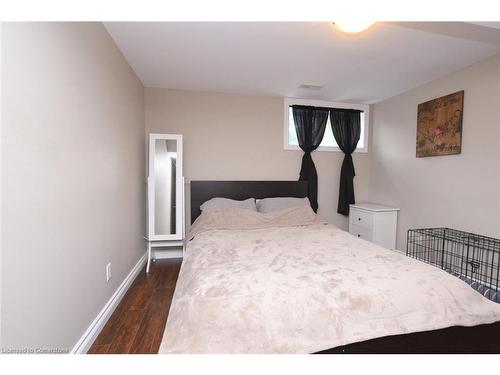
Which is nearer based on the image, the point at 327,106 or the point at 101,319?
the point at 101,319

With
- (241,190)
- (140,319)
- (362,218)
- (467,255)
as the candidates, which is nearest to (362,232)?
(362,218)

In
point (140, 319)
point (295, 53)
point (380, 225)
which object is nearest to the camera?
point (140, 319)

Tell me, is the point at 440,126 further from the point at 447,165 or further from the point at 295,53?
the point at 295,53

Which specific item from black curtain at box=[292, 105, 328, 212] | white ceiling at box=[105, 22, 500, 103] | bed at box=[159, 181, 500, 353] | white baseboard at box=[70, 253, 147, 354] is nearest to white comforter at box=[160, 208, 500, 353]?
bed at box=[159, 181, 500, 353]

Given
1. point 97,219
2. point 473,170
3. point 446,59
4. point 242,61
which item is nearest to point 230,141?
point 242,61

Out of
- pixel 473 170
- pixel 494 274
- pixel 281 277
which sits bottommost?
pixel 494 274

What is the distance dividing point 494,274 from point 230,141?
3076mm

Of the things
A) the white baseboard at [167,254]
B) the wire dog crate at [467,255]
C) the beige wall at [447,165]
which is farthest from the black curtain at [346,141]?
the white baseboard at [167,254]

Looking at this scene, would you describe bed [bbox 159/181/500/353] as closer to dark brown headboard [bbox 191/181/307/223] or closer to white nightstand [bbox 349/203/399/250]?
dark brown headboard [bbox 191/181/307/223]

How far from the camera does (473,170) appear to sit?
92.8 inches

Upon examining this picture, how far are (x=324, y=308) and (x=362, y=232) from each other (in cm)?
254

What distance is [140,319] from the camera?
1852mm
